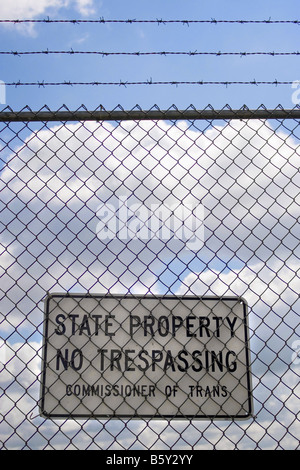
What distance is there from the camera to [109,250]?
293 centimetres

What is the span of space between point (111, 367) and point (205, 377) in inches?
19.0

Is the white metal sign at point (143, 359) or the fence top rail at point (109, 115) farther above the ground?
the fence top rail at point (109, 115)

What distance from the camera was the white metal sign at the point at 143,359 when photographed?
283 cm

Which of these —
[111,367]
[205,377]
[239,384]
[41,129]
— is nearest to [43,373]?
[111,367]

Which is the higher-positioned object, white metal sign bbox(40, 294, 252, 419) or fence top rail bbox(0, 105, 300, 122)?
fence top rail bbox(0, 105, 300, 122)

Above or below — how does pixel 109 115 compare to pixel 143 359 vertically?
above

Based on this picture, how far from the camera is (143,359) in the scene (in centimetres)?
287

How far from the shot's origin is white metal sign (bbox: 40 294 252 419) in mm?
2830

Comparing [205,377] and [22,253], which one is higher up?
[22,253]
